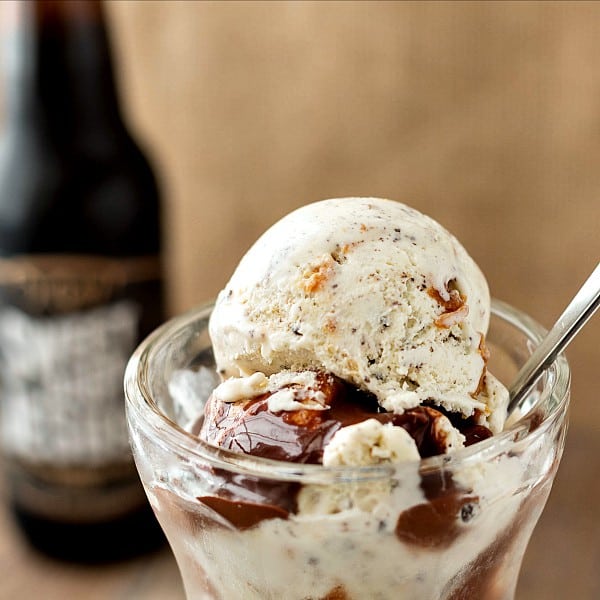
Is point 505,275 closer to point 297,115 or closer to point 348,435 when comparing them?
point 297,115

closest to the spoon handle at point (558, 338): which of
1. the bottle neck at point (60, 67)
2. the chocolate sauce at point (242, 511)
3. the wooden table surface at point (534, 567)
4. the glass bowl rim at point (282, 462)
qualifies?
the glass bowl rim at point (282, 462)

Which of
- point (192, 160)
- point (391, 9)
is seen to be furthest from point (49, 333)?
point (391, 9)

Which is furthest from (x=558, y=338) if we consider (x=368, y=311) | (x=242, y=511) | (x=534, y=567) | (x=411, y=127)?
(x=411, y=127)

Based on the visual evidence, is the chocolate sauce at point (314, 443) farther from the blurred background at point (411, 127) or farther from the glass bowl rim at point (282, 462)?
the blurred background at point (411, 127)

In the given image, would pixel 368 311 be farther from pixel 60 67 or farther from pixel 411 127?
pixel 411 127

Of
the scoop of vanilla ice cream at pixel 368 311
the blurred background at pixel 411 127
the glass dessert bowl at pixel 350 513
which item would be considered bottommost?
the blurred background at pixel 411 127
